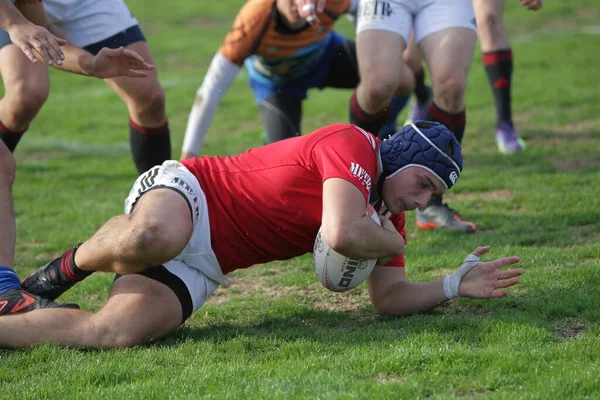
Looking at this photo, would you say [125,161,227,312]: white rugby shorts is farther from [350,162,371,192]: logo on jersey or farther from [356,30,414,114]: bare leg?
[356,30,414,114]: bare leg

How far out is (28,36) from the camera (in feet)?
15.8

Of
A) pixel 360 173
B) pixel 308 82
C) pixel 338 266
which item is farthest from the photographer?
pixel 308 82

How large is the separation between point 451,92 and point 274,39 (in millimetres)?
1785

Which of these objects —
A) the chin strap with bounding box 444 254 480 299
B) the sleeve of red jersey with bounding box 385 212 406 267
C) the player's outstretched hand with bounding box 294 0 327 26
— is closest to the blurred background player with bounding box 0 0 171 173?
the player's outstretched hand with bounding box 294 0 327 26

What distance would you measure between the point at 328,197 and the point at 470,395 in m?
1.25

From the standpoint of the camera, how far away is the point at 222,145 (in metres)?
10.4

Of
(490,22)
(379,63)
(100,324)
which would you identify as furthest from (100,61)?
(490,22)

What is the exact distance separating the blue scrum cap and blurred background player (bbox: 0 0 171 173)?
213cm

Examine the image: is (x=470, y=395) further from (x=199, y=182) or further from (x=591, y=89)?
(x=591, y=89)

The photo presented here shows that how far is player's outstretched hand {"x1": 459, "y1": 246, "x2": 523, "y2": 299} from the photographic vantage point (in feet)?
15.0

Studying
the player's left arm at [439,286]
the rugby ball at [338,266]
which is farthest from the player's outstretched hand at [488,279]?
the rugby ball at [338,266]

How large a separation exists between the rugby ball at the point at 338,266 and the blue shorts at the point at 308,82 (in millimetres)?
3383

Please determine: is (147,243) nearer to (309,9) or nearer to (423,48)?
(309,9)

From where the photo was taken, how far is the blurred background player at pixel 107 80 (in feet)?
18.7
